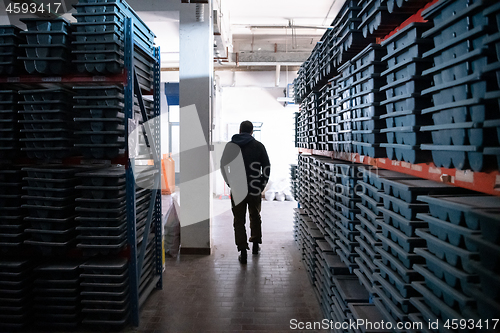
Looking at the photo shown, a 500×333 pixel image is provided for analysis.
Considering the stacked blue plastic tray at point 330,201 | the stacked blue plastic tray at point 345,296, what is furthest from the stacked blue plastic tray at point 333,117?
the stacked blue plastic tray at point 345,296

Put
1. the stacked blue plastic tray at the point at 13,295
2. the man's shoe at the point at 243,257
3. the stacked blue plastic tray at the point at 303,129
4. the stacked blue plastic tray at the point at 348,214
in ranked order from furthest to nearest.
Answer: the stacked blue plastic tray at the point at 303,129 → the man's shoe at the point at 243,257 → the stacked blue plastic tray at the point at 13,295 → the stacked blue plastic tray at the point at 348,214

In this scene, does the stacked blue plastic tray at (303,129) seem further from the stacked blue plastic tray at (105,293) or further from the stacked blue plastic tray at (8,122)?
the stacked blue plastic tray at (8,122)

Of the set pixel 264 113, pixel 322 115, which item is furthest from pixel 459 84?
pixel 264 113

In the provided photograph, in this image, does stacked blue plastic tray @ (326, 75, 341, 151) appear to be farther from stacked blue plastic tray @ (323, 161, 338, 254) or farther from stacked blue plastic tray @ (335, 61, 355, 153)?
stacked blue plastic tray @ (323, 161, 338, 254)

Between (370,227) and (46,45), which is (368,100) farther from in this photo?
(46,45)

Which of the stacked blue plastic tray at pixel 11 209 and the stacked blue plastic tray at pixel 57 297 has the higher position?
the stacked blue plastic tray at pixel 11 209

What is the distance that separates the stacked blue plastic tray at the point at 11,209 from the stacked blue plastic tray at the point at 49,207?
3.3 inches

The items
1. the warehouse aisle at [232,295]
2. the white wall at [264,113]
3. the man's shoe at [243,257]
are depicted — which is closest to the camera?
the warehouse aisle at [232,295]

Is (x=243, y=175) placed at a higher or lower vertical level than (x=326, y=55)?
lower

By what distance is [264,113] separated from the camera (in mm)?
10055

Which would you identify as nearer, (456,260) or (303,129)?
(456,260)

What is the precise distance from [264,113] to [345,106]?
7810 millimetres

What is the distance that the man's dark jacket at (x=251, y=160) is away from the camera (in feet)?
14.0

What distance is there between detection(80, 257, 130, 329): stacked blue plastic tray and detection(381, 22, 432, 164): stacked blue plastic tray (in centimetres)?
240
